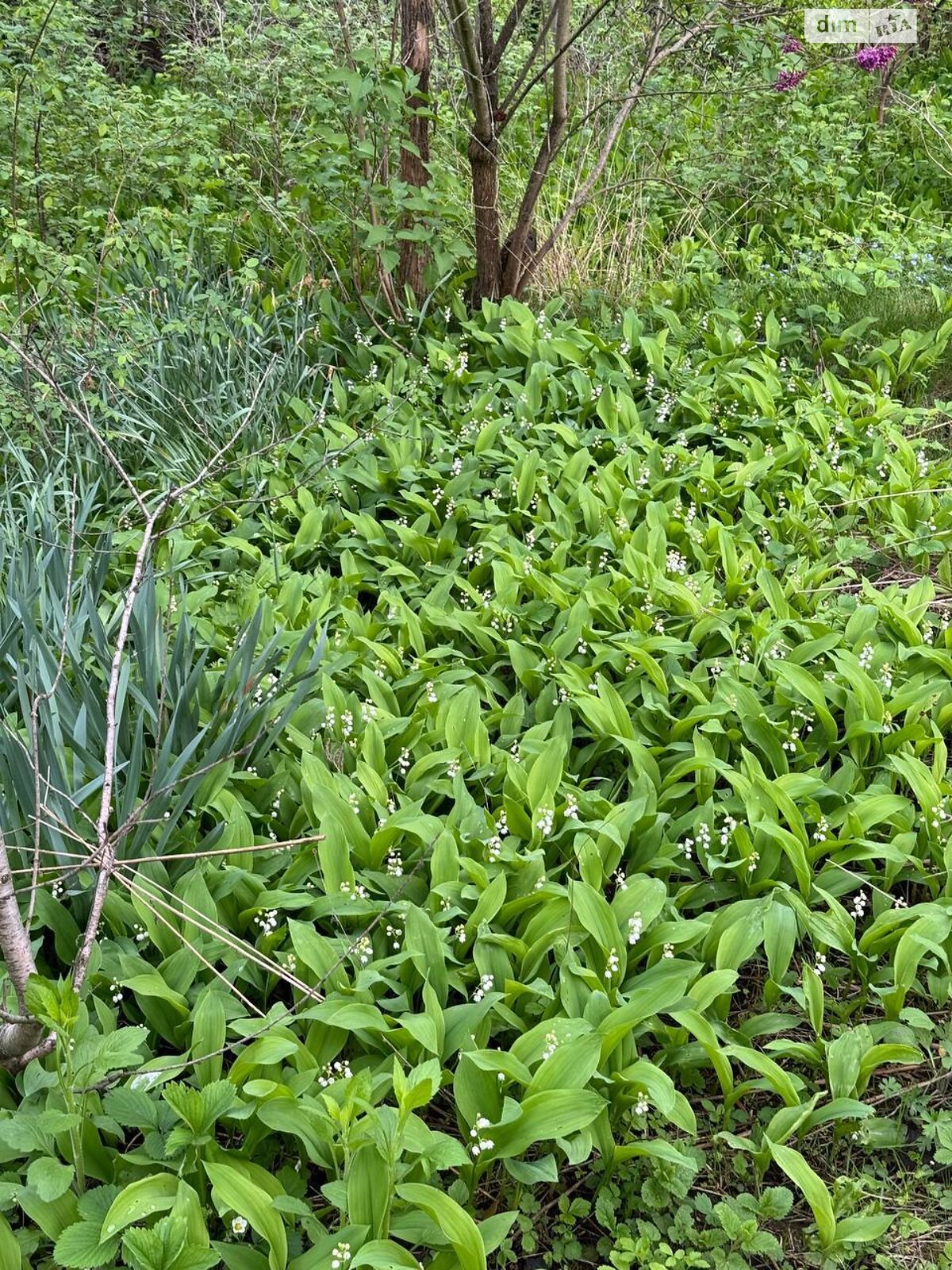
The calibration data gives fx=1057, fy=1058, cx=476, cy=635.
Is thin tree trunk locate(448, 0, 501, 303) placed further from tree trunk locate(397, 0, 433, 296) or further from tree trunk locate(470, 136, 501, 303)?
tree trunk locate(397, 0, 433, 296)

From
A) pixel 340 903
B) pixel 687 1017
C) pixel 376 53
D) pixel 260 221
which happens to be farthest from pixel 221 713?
pixel 260 221

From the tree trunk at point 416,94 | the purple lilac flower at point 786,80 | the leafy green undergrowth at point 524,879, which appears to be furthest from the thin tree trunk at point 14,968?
the purple lilac flower at point 786,80

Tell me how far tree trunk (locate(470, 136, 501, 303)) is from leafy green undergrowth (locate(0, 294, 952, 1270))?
3.89 ft

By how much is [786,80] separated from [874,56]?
67 centimetres

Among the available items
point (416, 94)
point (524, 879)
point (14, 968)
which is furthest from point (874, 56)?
point (14, 968)

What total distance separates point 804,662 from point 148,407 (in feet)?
8.18

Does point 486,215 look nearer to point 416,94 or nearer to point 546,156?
point 546,156

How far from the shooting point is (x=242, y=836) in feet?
7.59

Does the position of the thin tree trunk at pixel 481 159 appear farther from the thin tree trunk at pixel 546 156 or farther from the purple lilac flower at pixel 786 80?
the purple lilac flower at pixel 786 80

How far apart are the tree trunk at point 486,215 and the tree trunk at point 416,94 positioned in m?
0.22

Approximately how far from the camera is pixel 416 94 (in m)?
4.19

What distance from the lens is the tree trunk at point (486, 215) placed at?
4516 millimetres

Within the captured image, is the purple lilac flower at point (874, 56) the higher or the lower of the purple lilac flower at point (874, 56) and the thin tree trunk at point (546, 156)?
the higher

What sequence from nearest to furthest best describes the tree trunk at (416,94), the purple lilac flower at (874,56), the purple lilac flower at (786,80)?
the tree trunk at (416,94)
the purple lilac flower at (786,80)
the purple lilac flower at (874,56)
